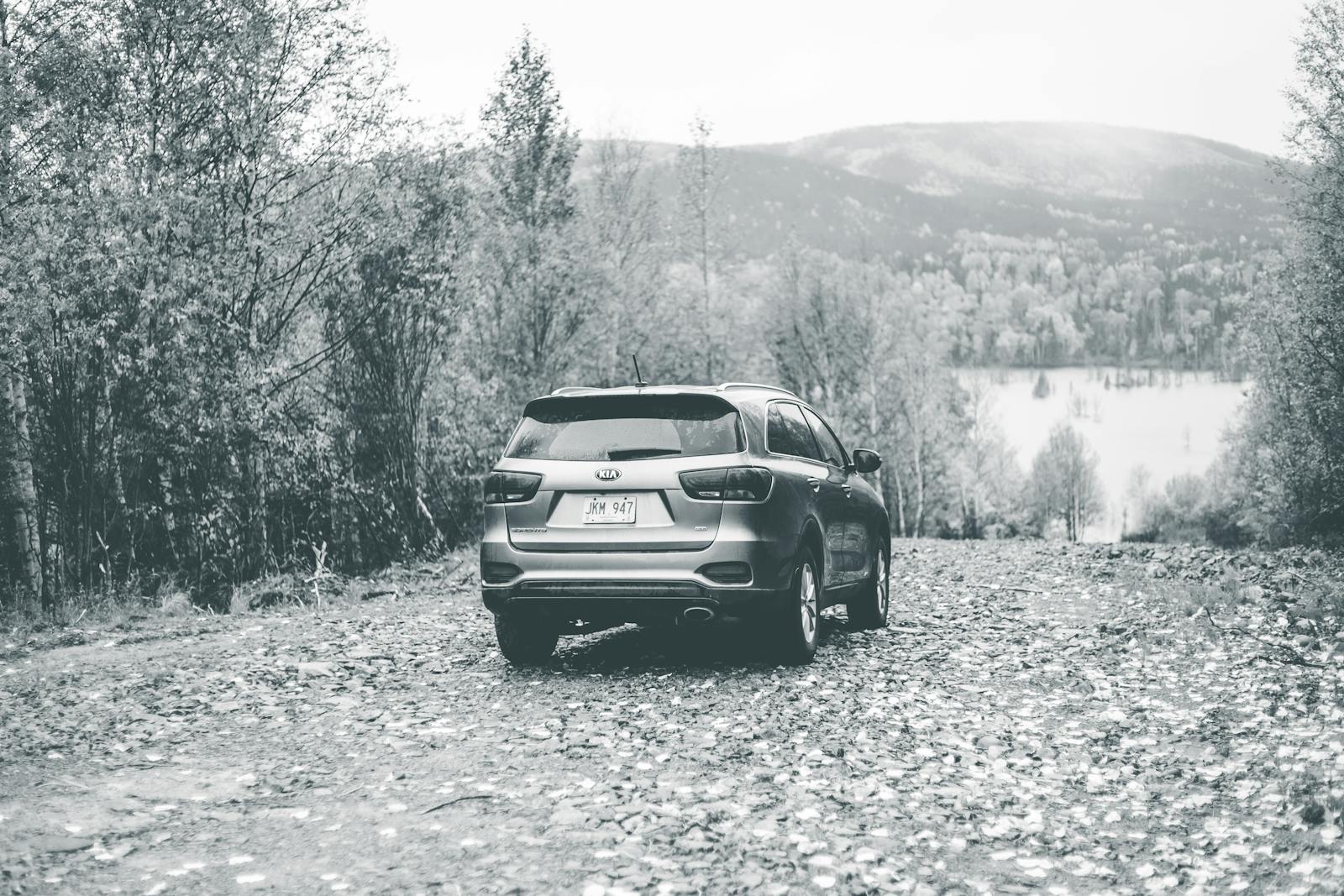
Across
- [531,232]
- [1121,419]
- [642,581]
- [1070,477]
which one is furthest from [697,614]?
[1121,419]

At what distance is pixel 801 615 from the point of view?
789 centimetres

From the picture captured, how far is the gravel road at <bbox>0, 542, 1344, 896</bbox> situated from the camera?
4.19 m

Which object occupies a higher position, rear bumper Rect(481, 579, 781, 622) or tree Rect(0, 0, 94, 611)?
tree Rect(0, 0, 94, 611)

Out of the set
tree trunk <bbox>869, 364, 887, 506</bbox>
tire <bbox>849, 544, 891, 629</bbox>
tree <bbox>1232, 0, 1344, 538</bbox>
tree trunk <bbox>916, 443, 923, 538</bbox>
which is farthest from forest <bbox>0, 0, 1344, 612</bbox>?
tree trunk <bbox>916, 443, 923, 538</bbox>

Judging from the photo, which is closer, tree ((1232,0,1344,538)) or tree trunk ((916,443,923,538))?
tree ((1232,0,1344,538))

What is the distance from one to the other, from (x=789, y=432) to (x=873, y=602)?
2446 mm

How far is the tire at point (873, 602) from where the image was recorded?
997 centimetres

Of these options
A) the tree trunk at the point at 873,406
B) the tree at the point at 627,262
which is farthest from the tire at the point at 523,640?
the tree trunk at the point at 873,406

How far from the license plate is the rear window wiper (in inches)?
10.4

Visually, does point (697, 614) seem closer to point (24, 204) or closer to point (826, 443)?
point (826, 443)

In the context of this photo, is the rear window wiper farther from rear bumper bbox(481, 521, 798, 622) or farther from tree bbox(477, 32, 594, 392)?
tree bbox(477, 32, 594, 392)

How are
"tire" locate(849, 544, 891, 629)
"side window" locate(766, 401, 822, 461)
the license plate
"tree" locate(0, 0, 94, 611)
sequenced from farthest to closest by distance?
"tree" locate(0, 0, 94, 611) < "tire" locate(849, 544, 891, 629) < "side window" locate(766, 401, 822, 461) < the license plate

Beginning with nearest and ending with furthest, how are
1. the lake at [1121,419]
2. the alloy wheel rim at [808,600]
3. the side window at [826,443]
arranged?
the alloy wheel rim at [808,600]
the side window at [826,443]
the lake at [1121,419]

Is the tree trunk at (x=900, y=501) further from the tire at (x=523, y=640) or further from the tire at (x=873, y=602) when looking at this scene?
the tire at (x=523, y=640)
